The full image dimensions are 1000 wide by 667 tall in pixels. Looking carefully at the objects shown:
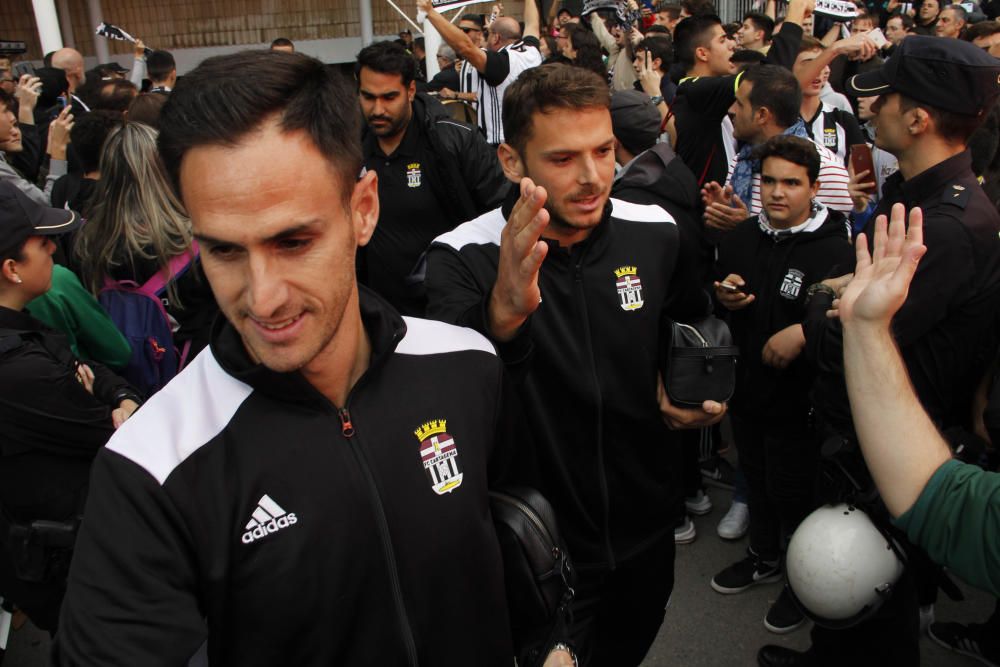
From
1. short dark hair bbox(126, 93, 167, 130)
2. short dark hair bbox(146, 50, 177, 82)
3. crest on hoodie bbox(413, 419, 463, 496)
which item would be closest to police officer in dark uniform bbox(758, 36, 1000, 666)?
crest on hoodie bbox(413, 419, 463, 496)

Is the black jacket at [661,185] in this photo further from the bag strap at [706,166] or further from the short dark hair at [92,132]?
the short dark hair at [92,132]

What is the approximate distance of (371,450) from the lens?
1440 mm

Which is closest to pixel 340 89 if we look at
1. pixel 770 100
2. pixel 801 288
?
pixel 801 288

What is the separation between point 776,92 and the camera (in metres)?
4.16

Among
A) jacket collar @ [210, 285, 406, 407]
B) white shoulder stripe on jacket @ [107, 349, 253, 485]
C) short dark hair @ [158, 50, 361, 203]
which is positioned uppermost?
short dark hair @ [158, 50, 361, 203]

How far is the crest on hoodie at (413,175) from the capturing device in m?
4.44

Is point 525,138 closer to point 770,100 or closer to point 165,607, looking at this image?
point 165,607

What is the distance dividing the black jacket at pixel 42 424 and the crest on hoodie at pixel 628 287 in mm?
1816

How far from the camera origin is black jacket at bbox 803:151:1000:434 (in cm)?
264

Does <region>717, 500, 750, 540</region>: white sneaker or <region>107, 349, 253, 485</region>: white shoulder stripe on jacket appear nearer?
<region>107, 349, 253, 485</region>: white shoulder stripe on jacket

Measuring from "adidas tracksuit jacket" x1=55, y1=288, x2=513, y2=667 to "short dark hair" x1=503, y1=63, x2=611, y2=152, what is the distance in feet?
3.12

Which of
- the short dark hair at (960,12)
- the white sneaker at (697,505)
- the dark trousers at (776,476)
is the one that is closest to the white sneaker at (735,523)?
the white sneaker at (697,505)

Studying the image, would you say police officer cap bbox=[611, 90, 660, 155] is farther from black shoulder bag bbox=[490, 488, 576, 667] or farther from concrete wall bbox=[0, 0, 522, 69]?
concrete wall bbox=[0, 0, 522, 69]

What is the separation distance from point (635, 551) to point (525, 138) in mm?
1315
